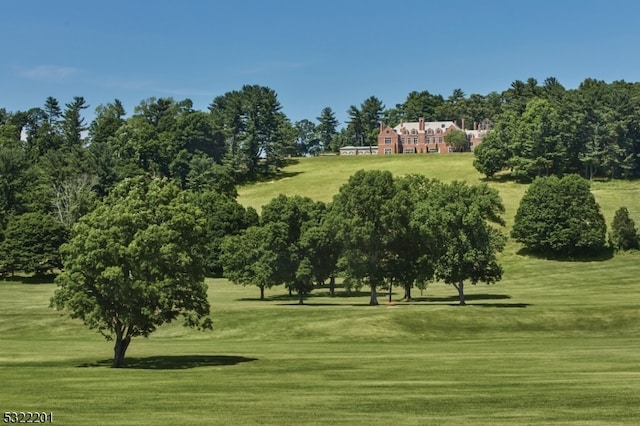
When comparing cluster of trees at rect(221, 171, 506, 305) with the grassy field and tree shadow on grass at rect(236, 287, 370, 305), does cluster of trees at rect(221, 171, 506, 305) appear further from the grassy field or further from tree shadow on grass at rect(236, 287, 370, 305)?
tree shadow on grass at rect(236, 287, 370, 305)

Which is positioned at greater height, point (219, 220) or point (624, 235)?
point (219, 220)

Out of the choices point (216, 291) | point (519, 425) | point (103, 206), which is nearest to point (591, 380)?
point (519, 425)

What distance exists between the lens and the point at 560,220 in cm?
13288

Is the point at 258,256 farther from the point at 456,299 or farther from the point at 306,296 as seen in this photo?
the point at 456,299

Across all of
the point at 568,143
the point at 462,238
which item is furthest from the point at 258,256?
the point at 568,143

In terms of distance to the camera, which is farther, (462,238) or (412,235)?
(412,235)

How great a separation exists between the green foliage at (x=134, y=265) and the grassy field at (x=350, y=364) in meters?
2.96

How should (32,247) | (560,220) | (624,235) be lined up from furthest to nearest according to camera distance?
1. (560,220)
2. (624,235)
3. (32,247)

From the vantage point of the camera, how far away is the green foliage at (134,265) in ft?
153

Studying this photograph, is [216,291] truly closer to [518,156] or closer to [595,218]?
[595,218]

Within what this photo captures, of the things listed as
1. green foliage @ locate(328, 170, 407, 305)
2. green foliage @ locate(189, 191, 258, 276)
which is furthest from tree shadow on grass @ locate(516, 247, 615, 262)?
green foliage @ locate(328, 170, 407, 305)

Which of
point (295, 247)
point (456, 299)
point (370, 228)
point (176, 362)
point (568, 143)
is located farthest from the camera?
point (568, 143)

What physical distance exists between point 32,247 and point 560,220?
255 ft

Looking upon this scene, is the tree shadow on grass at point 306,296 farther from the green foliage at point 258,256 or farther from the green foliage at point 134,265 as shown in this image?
the green foliage at point 134,265
